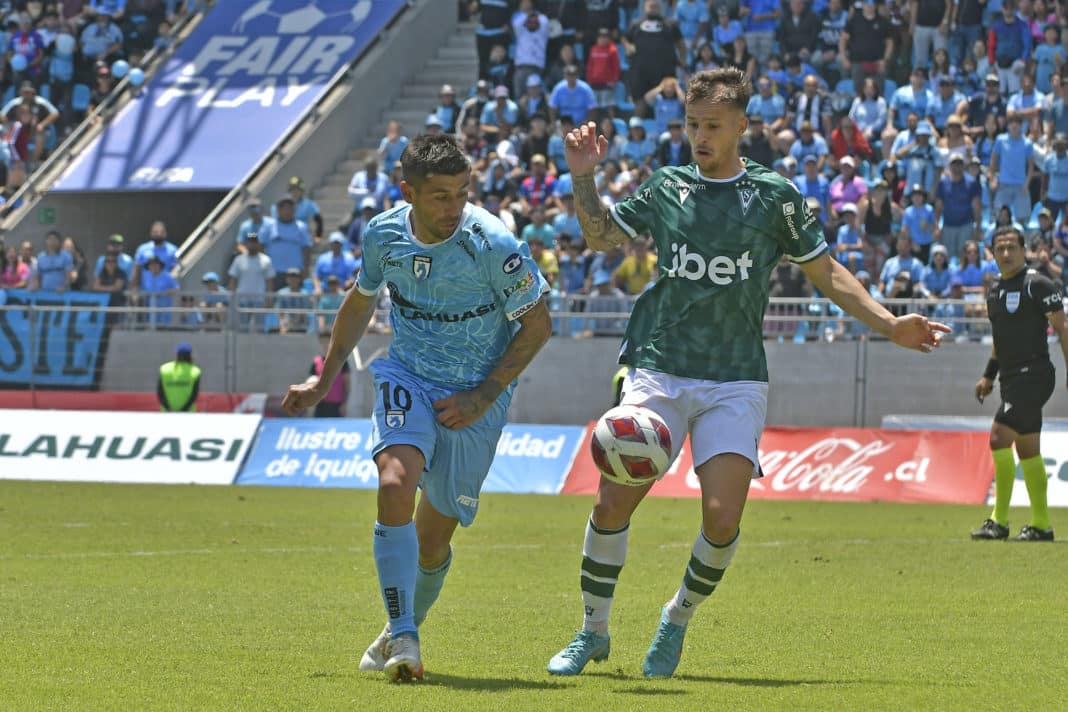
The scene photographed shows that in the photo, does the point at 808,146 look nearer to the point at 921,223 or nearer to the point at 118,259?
the point at 921,223

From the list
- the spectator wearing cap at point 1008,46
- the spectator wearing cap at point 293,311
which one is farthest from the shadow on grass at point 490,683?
the spectator wearing cap at point 1008,46

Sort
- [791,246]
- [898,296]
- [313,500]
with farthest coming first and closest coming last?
[898,296], [313,500], [791,246]

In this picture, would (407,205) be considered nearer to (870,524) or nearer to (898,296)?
(870,524)

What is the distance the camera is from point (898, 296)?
23.5 meters

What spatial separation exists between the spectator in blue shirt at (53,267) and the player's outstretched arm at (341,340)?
72.0ft

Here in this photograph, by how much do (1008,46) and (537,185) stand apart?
303 inches

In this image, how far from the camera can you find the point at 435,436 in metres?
7.72

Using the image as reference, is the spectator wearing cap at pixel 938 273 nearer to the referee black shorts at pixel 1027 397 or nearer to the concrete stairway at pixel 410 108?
the referee black shorts at pixel 1027 397

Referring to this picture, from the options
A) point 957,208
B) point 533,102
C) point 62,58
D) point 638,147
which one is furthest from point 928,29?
point 62,58

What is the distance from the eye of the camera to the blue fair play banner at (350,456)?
860 inches

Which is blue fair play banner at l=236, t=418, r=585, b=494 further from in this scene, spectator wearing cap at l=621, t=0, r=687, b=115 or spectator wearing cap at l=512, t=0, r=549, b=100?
spectator wearing cap at l=512, t=0, r=549, b=100

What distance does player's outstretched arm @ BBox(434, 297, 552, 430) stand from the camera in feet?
25.4

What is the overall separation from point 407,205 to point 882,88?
21.6m

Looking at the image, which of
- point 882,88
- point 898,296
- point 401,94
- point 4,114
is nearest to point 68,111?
point 4,114
